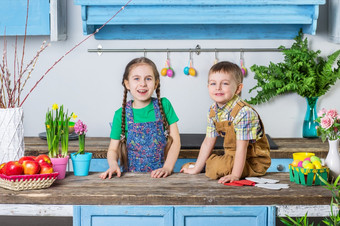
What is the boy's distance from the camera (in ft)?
7.18

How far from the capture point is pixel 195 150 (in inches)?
127

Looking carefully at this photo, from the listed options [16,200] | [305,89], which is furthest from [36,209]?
[305,89]

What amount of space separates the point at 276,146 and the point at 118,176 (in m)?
1.35

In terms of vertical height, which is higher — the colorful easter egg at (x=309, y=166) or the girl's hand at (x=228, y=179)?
the colorful easter egg at (x=309, y=166)

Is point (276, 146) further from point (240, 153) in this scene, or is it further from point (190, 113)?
point (240, 153)

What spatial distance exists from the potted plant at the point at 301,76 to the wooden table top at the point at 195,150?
22cm

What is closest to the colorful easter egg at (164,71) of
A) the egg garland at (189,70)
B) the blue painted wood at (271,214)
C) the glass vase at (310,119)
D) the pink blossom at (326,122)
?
the egg garland at (189,70)

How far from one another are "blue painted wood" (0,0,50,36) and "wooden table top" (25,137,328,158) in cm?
75

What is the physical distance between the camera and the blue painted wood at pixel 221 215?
6.33ft

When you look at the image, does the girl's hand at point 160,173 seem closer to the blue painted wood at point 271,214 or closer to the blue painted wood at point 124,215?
the blue painted wood at point 124,215

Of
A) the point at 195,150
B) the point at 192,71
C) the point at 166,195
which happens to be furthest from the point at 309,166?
the point at 192,71

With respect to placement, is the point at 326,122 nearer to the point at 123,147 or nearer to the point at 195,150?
the point at 123,147

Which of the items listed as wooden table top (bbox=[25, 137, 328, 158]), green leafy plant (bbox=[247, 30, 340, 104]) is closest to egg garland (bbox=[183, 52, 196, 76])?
green leafy plant (bbox=[247, 30, 340, 104])

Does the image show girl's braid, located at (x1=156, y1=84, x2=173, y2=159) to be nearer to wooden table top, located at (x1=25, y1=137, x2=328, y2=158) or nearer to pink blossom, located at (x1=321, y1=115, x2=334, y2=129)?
wooden table top, located at (x1=25, y1=137, x2=328, y2=158)
